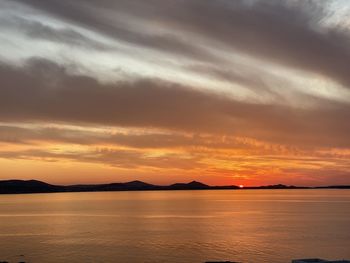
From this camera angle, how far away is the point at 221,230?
474 feet

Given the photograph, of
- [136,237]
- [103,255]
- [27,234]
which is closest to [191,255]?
[103,255]

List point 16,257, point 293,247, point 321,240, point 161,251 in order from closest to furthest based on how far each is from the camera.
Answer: point 16,257 → point 161,251 → point 293,247 → point 321,240

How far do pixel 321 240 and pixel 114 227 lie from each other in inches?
2711

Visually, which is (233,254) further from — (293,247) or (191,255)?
(293,247)

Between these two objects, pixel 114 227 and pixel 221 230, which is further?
pixel 114 227

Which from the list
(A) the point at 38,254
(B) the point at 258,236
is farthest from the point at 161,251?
(B) the point at 258,236

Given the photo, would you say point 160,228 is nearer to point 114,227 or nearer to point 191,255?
point 114,227

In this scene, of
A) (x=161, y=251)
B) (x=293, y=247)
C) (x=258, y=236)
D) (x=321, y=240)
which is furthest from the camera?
(x=258, y=236)

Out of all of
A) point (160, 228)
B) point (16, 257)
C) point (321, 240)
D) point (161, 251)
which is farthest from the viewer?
point (160, 228)

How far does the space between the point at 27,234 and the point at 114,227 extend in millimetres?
30643

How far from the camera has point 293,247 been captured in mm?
106000

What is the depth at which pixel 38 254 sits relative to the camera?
318 ft

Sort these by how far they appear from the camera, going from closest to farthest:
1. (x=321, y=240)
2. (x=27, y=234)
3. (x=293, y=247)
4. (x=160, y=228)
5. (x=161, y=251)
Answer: (x=161, y=251)
(x=293, y=247)
(x=321, y=240)
(x=27, y=234)
(x=160, y=228)

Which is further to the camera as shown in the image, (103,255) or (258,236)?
(258,236)
